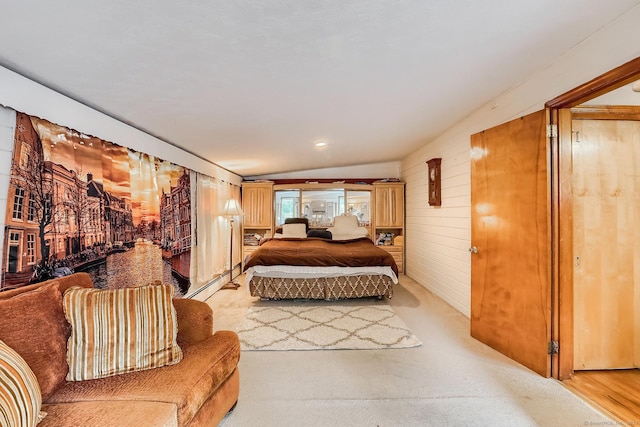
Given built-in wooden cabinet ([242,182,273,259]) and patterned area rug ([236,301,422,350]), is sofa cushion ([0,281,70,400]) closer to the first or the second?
patterned area rug ([236,301,422,350])

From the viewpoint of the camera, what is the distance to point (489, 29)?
Answer: 161 centimetres

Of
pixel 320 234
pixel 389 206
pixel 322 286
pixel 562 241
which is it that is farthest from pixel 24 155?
pixel 389 206

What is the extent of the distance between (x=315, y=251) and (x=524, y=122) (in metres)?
2.83

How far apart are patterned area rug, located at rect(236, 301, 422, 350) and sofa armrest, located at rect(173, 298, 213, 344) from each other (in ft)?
3.09

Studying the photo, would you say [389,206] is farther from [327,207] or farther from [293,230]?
[293,230]

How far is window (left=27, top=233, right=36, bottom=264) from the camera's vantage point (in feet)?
5.50

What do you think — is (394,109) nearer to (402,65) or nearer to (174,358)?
(402,65)

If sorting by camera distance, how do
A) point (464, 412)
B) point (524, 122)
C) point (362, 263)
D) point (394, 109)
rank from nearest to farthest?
point (464, 412), point (524, 122), point (394, 109), point (362, 263)

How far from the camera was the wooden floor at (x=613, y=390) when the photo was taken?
1.76 metres

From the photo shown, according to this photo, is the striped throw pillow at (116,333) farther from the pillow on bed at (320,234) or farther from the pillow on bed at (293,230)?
the pillow on bed at (320,234)

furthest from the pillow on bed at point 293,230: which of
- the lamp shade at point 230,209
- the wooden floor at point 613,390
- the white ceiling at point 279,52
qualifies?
the wooden floor at point 613,390

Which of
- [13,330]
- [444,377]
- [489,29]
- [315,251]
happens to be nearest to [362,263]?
[315,251]

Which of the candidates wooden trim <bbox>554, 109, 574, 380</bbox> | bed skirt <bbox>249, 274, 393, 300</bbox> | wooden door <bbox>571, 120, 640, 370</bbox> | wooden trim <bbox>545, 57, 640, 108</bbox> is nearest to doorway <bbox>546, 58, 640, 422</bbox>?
wooden door <bbox>571, 120, 640, 370</bbox>

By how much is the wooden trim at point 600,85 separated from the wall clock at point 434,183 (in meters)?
2.04
